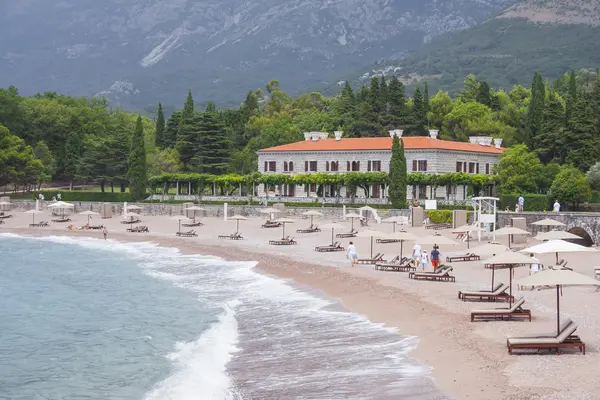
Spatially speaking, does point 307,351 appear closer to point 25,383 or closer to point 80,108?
point 25,383

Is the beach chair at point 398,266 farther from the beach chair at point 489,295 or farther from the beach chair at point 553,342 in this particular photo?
the beach chair at point 553,342

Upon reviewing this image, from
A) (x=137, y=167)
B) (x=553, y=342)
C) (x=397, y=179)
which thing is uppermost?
(x=137, y=167)

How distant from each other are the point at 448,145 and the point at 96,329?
172 ft

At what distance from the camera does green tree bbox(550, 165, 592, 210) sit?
56125 mm

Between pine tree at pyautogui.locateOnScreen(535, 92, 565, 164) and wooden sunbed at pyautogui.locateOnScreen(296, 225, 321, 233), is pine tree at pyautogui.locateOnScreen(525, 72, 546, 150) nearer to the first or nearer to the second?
pine tree at pyautogui.locateOnScreen(535, 92, 565, 164)

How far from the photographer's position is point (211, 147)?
8862cm

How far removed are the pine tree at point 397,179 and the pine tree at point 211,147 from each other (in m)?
31.4

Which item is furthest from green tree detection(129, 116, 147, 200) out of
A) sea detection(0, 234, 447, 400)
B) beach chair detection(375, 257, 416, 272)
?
beach chair detection(375, 257, 416, 272)

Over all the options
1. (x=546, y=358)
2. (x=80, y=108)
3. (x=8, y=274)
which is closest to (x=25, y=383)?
(x=546, y=358)

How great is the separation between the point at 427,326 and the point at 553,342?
487 cm

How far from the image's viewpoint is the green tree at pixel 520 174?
2576 inches

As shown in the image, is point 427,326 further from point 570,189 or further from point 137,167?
point 137,167

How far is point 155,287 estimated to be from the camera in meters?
33.8

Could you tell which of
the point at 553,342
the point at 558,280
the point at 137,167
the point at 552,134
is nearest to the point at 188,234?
the point at 137,167
